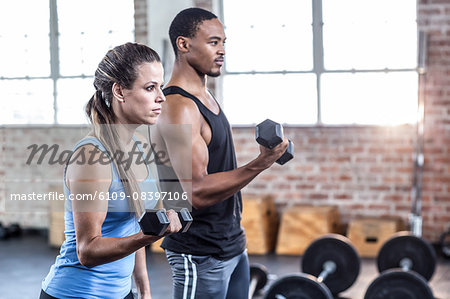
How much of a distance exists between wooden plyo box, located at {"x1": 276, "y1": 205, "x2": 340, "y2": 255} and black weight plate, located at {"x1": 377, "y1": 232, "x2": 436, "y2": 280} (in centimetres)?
76

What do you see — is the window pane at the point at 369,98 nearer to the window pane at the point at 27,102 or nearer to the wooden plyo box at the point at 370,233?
the wooden plyo box at the point at 370,233

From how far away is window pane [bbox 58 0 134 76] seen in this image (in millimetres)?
5109

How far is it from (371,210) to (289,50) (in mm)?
1331

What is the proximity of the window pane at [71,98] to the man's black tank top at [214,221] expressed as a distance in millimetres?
3713

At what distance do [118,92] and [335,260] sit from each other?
7.87 ft

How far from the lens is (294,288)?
2779mm

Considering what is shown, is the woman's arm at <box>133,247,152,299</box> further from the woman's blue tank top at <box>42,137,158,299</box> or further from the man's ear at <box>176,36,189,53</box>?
the man's ear at <box>176,36,189,53</box>

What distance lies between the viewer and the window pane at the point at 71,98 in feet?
17.1

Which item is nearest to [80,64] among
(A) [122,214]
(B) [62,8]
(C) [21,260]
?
(B) [62,8]

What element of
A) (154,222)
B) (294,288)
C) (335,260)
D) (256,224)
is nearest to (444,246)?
(335,260)

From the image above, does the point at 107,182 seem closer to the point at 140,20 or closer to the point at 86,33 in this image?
the point at 140,20

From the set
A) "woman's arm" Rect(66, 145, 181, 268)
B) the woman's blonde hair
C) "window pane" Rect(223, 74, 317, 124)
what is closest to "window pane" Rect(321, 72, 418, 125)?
"window pane" Rect(223, 74, 317, 124)

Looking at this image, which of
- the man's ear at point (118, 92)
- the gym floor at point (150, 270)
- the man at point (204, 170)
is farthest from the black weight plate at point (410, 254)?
the man's ear at point (118, 92)

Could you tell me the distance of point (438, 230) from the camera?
441 cm
